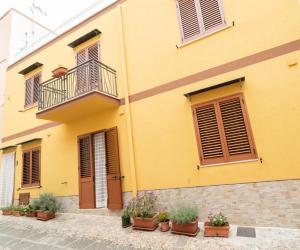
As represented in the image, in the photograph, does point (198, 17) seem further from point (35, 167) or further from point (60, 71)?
point (35, 167)

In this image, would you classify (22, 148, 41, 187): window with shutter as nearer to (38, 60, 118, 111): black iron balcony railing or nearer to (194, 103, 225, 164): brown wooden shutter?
(38, 60, 118, 111): black iron balcony railing

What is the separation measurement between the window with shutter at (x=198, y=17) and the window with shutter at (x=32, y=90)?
25.7ft

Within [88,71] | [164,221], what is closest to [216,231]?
[164,221]

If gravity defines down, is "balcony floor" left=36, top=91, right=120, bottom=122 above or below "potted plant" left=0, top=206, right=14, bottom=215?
above

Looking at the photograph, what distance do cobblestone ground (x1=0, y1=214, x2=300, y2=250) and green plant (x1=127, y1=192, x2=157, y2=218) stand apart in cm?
46

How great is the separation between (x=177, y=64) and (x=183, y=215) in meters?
4.49

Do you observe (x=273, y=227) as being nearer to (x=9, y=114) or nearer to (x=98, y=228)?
(x=98, y=228)

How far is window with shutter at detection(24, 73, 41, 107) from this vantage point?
11273 millimetres

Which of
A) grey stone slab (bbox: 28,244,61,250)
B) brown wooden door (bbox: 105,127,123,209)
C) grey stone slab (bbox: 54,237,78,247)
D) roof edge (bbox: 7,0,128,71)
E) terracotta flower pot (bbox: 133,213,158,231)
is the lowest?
grey stone slab (bbox: 28,244,61,250)

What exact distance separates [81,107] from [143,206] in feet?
13.5

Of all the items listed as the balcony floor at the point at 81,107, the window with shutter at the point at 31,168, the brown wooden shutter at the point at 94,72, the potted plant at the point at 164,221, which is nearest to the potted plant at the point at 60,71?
the brown wooden shutter at the point at 94,72

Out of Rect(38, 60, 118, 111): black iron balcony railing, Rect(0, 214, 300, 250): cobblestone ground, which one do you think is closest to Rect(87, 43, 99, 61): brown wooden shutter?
Rect(38, 60, 118, 111): black iron balcony railing

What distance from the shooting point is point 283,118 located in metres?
5.46

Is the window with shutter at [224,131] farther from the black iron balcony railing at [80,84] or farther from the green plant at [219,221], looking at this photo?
the black iron balcony railing at [80,84]
